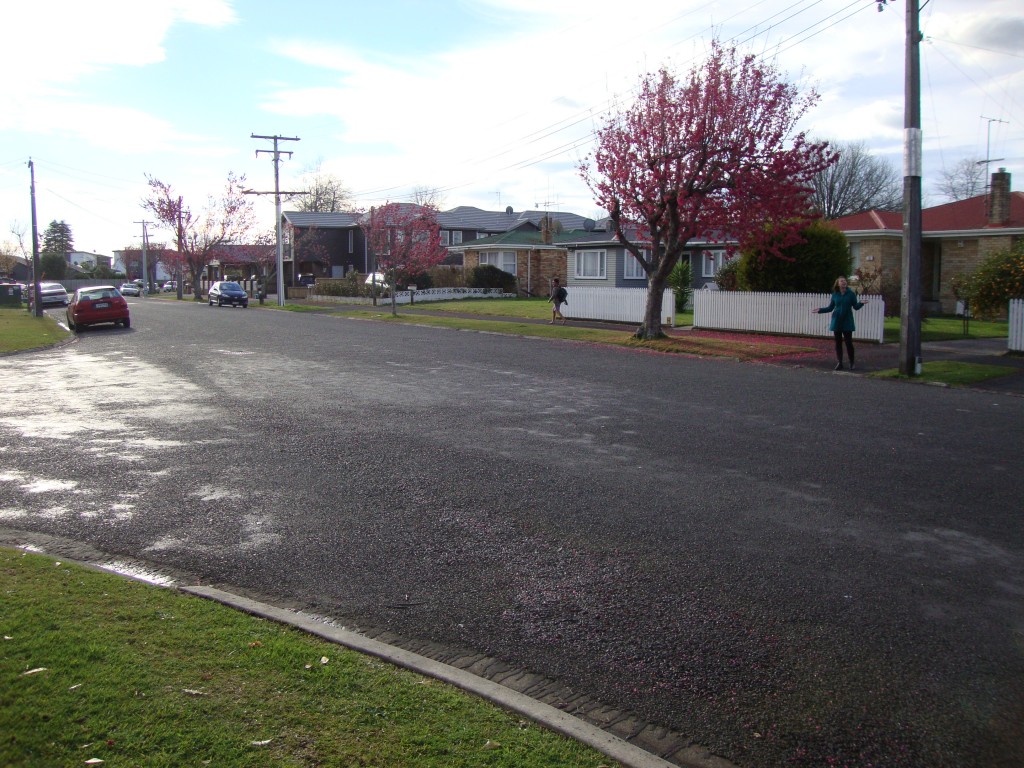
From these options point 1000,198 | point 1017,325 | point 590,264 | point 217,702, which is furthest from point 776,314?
point 217,702

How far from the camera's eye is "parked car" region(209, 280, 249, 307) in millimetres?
53647

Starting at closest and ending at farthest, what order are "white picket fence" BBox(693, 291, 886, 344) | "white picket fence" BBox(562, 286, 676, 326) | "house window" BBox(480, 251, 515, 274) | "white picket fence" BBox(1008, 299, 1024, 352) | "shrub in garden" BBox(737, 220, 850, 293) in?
"white picket fence" BBox(1008, 299, 1024, 352)
"white picket fence" BBox(693, 291, 886, 344)
"shrub in garden" BBox(737, 220, 850, 293)
"white picket fence" BBox(562, 286, 676, 326)
"house window" BBox(480, 251, 515, 274)

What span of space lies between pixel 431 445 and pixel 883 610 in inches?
220

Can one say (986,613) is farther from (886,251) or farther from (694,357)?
(886,251)

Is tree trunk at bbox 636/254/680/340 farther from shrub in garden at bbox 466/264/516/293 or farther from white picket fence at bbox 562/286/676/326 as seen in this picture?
shrub in garden at bbox 466/264/516/293

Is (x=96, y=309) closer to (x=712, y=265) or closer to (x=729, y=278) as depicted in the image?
(x=729, y=278)

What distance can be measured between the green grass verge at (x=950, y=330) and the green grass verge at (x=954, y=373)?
5744mm

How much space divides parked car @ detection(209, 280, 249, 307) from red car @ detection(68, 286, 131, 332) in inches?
873

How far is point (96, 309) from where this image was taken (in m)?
30.5

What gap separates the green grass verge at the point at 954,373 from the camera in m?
16.0

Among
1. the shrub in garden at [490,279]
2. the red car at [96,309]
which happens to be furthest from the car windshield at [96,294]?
the shrub in garden at [490,279]

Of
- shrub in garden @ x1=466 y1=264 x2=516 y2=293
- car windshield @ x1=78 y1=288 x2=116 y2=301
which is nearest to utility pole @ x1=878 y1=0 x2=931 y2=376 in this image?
car windshield @ x1=78 y1=288 x2=116 y2=301

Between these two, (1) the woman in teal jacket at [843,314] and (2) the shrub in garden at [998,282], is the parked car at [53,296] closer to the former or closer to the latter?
(1) the woman in teal jacket at [843,314]

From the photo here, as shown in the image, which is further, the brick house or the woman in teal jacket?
the brick house
